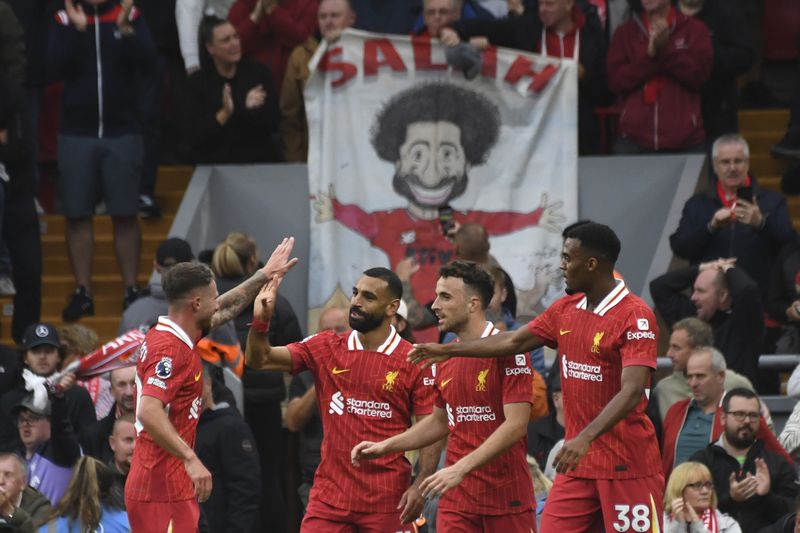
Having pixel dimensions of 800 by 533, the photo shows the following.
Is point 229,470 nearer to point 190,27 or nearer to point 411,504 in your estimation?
point 411,504

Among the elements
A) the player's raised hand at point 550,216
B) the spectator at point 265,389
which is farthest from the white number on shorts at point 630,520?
the player's raised hand at point 550,216

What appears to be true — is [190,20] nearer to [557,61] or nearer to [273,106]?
[273,106]

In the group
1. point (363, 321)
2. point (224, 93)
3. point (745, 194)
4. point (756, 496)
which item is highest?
point (224, 93)

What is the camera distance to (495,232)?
15516 mm

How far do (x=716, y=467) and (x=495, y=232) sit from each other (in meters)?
4.42

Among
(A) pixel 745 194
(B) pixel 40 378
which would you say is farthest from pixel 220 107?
(A) pixel 745 194

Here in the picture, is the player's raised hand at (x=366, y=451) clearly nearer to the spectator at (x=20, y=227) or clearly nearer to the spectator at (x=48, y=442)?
the spectator at (x=48, y=442)

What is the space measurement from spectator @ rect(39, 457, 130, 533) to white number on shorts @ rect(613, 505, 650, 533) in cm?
316

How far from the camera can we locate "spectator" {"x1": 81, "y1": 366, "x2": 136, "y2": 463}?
39.5ft

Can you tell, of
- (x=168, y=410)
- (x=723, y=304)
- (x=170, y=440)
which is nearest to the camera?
(x=170, y=440)

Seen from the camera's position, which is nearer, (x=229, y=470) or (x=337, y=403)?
(x=337, y=403)

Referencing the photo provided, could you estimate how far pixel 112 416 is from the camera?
485 inches

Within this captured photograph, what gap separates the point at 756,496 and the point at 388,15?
21.0ft

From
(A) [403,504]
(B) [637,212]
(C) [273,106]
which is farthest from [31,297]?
(A) [403,504]
